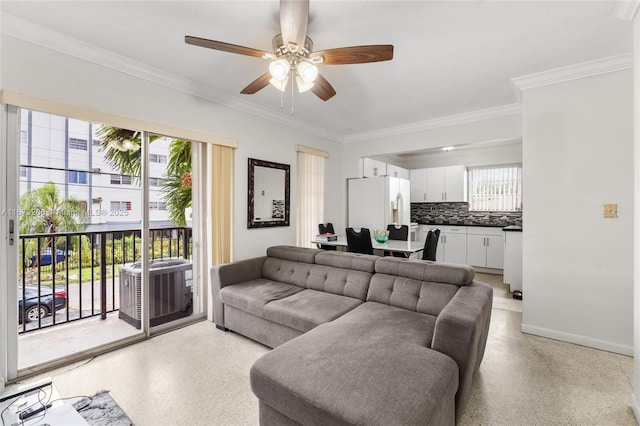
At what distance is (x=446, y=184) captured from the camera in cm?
580

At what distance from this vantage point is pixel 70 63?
227cm

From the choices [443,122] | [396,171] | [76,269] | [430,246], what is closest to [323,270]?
[430,246]

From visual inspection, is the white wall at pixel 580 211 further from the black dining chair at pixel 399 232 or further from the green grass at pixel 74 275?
the green grass at pixel 74 275

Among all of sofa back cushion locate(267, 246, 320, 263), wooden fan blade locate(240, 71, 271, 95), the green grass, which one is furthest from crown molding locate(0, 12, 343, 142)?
the green grass

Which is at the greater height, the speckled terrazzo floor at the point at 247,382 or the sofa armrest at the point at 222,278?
the sofa armrest at the point at 222,278

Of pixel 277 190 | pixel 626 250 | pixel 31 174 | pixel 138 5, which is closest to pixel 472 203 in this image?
pixel 626 250

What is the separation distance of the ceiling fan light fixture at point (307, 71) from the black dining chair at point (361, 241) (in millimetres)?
2026

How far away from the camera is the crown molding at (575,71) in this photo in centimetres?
246

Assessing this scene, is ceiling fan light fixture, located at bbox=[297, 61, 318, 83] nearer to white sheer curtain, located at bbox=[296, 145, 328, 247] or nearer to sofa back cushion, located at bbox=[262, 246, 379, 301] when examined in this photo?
sofa back cushion, located at bbox=[262, 246, 379, 301]

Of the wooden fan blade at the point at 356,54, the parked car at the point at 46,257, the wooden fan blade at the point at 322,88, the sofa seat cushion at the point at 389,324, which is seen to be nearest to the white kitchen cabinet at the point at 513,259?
the sofa seat cushion at the point at 389,324

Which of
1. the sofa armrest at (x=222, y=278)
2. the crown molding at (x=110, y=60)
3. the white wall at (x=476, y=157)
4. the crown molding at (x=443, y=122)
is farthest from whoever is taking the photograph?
the white wall at (x=476, y=157)

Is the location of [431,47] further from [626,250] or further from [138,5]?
[626,250]

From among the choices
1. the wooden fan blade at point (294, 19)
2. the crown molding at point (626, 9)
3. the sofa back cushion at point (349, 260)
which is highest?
the crown molding at point (626, 9)

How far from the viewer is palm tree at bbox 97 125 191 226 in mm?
2830
